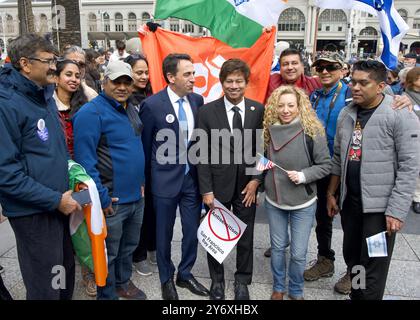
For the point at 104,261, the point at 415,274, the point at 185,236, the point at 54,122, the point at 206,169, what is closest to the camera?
the point at 54,122

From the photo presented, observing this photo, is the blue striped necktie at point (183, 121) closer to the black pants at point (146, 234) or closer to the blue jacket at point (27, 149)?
the black pants at point (146, 234)

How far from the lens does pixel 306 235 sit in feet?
9.82

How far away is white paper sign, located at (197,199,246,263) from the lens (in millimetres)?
3150

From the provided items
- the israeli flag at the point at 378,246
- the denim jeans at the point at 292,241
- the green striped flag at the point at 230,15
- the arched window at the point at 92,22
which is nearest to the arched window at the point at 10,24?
the arched window at the point at 92,22

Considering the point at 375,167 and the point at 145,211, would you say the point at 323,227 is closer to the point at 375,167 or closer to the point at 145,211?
the point at 375,167

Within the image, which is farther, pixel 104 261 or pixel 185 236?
pixel 185 236

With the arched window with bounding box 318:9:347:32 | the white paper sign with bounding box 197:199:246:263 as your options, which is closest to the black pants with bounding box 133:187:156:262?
the white paper sign with bounding box 197:199:246:263

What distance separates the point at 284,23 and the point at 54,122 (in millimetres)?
89450

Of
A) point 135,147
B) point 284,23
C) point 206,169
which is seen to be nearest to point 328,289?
point 206,169

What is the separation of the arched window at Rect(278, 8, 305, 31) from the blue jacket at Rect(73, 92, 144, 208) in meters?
88.2

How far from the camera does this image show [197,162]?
3172mm

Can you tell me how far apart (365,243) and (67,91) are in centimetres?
282

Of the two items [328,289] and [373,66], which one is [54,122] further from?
[328,289]

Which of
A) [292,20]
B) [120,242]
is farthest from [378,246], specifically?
[292,20]
